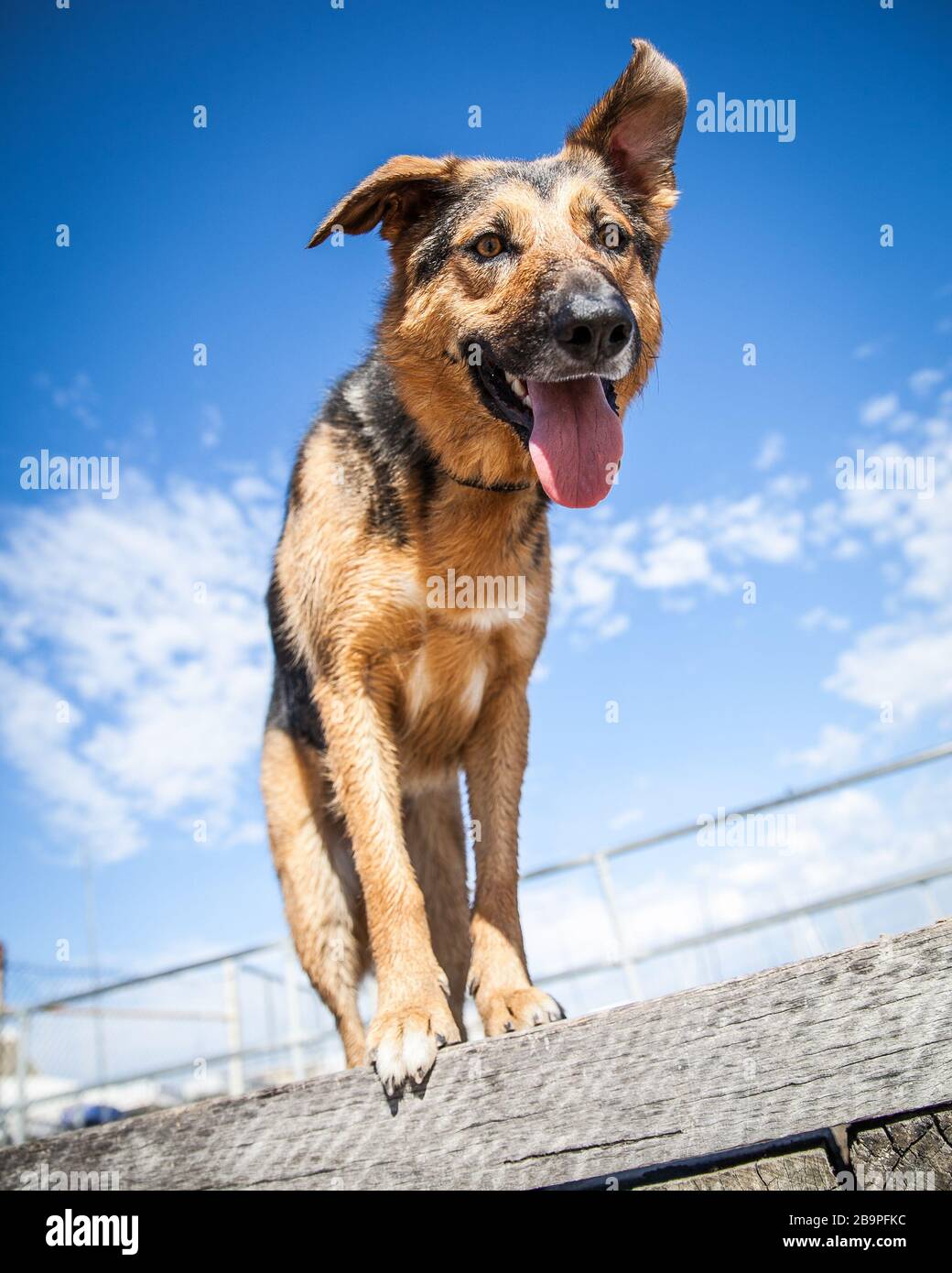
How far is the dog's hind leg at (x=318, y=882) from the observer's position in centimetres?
376

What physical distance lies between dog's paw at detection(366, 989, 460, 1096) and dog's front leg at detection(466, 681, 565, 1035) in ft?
0.89

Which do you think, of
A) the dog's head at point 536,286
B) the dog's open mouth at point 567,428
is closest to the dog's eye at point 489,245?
the dog's head at point 536,286

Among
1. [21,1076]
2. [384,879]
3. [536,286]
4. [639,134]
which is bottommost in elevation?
[21,1076]

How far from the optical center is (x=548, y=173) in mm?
3736

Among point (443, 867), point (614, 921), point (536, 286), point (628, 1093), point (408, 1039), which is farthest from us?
point (614, 921)

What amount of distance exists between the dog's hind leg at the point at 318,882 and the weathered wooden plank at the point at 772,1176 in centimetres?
215

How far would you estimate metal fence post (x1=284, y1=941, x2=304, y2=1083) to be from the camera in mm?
9438

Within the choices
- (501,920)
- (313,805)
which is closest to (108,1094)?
(313,805)

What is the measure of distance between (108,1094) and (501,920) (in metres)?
9.65

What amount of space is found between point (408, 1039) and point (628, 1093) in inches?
27.9

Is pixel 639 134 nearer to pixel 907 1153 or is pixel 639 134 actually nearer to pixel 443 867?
pixel 443 867

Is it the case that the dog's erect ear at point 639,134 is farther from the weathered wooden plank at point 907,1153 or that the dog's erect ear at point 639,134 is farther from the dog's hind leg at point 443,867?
the weathered wooden plank at point 907,1153

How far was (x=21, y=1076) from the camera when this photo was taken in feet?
31.7

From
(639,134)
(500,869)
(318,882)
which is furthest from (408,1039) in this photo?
(639,134)
